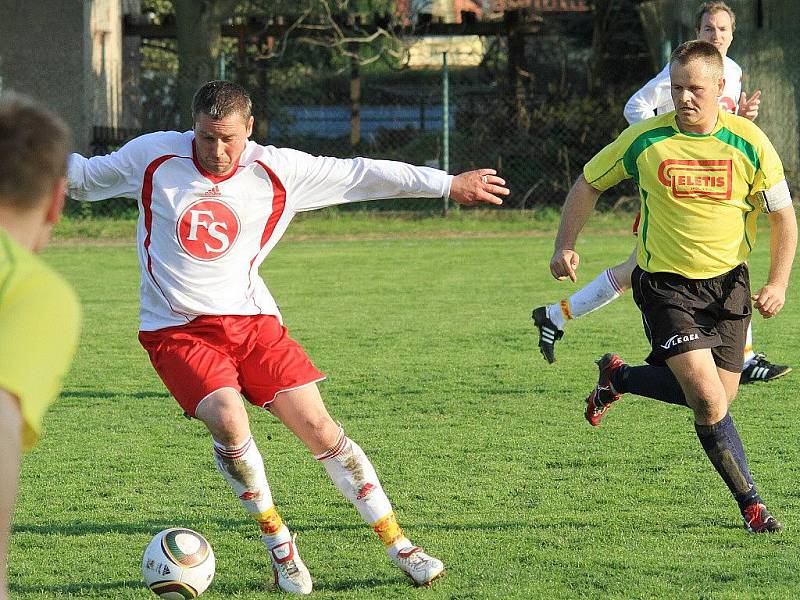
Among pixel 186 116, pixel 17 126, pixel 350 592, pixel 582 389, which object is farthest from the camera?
pixel 186 116

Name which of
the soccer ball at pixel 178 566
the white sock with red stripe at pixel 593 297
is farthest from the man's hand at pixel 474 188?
the white sock with red stripe at pixel 593 297

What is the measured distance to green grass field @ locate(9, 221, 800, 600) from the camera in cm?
469

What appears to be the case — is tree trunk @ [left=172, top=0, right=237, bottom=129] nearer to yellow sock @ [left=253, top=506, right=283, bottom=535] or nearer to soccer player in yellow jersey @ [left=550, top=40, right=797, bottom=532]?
soccer player in yellow jersey @ [left=550, top=40, right=797, bottom=532]

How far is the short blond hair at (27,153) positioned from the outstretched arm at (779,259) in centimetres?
368

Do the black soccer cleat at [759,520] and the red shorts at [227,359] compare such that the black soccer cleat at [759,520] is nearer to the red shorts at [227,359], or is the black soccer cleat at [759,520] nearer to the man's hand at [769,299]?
the man's hand at [769,299]

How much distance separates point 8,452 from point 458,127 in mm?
19107

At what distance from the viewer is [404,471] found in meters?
Answer: 6.21

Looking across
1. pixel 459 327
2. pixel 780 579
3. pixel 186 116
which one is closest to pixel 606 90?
pixel 186 116

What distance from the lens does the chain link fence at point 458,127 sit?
20375mm

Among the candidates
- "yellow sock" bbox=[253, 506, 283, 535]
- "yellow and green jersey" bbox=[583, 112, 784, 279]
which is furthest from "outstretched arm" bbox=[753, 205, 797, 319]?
"yellow sock" bbox=[253, 506, 283, 535]

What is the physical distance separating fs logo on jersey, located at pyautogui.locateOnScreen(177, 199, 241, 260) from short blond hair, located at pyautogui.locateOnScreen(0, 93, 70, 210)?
2.48 metres

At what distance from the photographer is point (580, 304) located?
26.9ft

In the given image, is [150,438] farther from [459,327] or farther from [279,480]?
[459,327]

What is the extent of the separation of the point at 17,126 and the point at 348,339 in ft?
26.6
